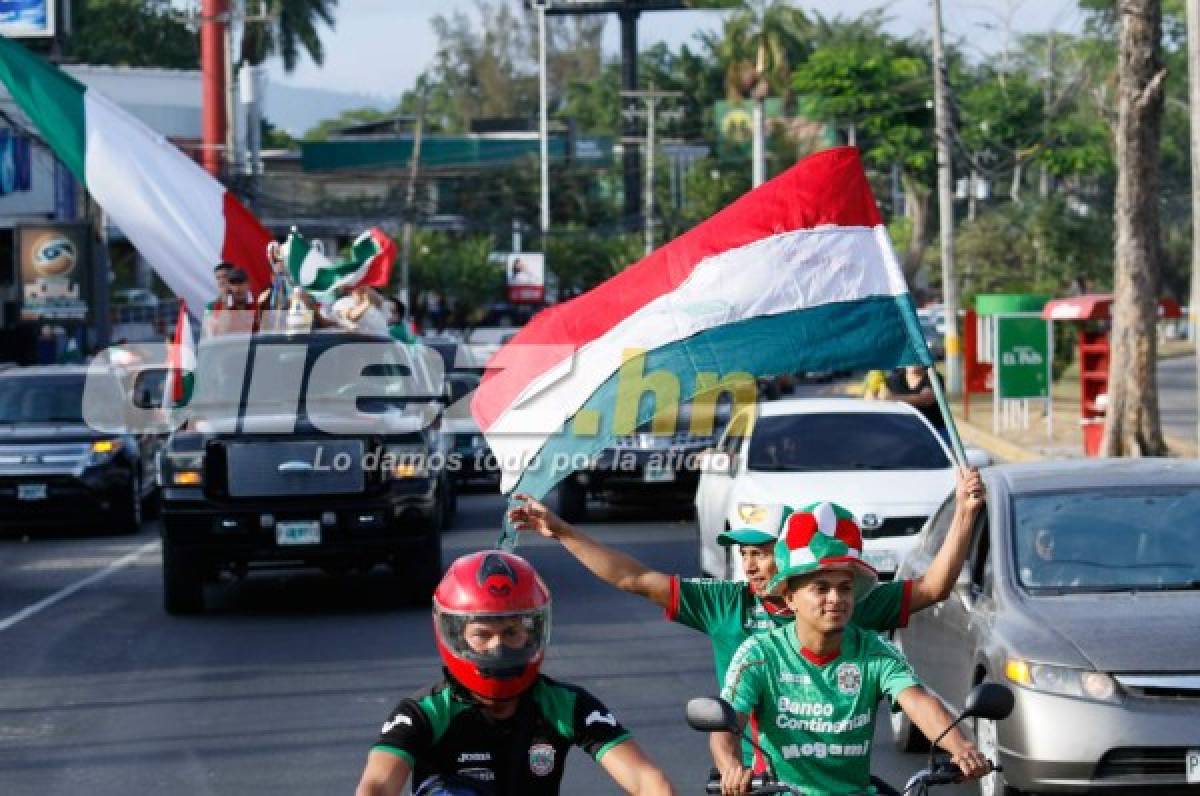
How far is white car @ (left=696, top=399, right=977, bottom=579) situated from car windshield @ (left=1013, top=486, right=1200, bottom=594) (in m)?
5.10

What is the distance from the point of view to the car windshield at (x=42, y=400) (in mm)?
24859

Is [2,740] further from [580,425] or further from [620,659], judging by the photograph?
[580,425]

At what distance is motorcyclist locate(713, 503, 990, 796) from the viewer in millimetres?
6035

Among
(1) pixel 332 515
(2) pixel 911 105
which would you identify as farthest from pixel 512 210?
(1) pixel 332 515

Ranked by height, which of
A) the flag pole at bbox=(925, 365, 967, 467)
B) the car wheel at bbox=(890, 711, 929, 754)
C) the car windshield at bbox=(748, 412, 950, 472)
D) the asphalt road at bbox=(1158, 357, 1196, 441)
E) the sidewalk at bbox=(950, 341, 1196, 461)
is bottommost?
the asphalt road at bbox=(1158, 357, 1196, 441)

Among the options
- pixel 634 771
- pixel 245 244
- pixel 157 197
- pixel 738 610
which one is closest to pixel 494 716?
pixel 634 771

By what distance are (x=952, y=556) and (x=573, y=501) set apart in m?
16.9

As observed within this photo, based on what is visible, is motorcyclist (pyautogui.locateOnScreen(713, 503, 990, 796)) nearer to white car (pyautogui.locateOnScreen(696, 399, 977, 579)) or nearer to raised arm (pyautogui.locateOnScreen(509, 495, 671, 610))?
raised arm (pyautogui.locateOnScreen(509, 495, 671, 610))

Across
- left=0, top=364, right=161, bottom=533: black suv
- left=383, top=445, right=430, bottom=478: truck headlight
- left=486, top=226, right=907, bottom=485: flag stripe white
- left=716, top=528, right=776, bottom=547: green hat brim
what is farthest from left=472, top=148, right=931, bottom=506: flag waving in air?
left=0, top=364, right=161, bottom=533: black suv

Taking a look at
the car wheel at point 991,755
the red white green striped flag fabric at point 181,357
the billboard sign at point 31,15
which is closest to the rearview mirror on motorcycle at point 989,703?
the car wheel at point 991,755

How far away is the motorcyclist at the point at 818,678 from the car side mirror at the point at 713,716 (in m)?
0.32

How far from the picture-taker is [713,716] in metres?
5.63

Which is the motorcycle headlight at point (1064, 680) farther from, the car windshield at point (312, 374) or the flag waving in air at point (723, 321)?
the car windshield at point (312, 374)

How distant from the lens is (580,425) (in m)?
7.97
